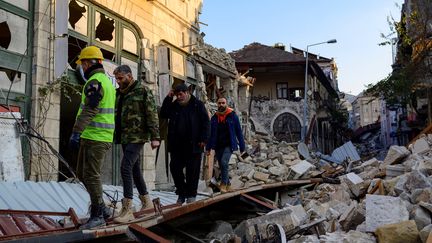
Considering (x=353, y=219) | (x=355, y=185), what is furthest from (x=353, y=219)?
(x=355, y=185)

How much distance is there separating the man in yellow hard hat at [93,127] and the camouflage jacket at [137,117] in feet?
1.69

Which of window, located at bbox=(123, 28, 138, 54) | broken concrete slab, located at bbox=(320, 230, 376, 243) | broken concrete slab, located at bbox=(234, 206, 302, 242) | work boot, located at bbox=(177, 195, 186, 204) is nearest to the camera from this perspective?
broken concrete slab, located at bbox=(320, 230, 376, 243)

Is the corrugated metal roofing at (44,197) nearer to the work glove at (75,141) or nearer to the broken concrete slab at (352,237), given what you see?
the work glove at (75,141)

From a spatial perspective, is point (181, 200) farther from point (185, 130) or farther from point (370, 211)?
point (370, 211)

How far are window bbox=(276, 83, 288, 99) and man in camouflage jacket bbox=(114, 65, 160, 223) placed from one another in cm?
3265

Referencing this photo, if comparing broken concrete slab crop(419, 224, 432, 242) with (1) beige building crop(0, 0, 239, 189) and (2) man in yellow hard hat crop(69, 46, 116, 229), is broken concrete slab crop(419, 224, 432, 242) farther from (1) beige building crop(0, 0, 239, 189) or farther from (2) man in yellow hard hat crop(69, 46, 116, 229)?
(1) beige building crop(0, 0, 239, 189)

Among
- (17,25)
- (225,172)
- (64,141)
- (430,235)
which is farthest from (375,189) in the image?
(64,141)

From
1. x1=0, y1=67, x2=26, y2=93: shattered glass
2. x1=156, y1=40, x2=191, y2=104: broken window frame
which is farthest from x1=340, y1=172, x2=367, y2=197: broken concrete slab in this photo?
x1=0, y1=67, x2=26, y2=93: shattered glass

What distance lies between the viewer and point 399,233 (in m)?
5.84

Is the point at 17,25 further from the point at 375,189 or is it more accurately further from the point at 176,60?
the point at 375,189

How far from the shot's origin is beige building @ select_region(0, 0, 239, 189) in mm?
9047

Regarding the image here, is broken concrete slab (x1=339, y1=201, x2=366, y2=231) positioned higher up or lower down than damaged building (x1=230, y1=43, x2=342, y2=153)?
lower down

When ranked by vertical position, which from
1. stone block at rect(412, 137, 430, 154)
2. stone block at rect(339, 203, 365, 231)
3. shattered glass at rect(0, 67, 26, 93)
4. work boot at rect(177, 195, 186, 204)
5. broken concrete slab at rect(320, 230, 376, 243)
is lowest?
broken concrete slab at rect(320, 230, 376, 243)

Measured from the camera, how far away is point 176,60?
15555 mm
